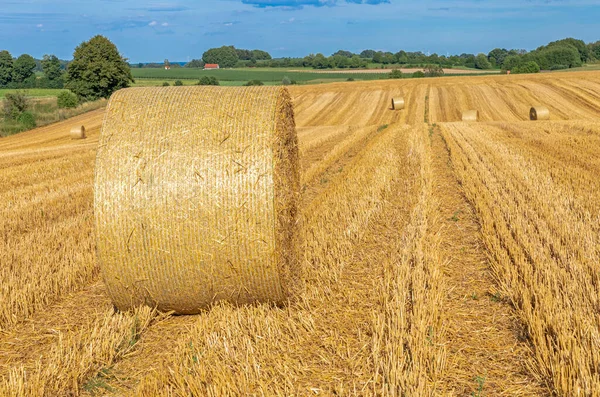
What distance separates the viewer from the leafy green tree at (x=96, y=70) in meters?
48.7

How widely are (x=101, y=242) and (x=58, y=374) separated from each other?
49.1 inches

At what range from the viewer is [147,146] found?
4727 millimetres

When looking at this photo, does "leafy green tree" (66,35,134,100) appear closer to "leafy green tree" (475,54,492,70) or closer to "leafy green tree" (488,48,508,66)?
"leafy green tree" (475,54,492,70)

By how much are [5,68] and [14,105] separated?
237 ft

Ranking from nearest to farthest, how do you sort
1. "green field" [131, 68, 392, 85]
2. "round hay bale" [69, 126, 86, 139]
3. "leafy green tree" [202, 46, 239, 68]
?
"round hay bale" [69, 126, 86, 139] < "green field" [131, 68, 392, 85] < "leafy green tree" [202, 46, 239, 68]

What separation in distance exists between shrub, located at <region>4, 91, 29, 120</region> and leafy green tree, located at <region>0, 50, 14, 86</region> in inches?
2757

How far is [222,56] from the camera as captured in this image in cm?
11888

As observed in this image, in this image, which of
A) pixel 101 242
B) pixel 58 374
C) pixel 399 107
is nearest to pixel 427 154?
pixel 101 242

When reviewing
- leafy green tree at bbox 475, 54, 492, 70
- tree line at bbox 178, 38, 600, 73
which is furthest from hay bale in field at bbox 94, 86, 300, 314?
leafy green tree at bbox 475, 54, 492, 70

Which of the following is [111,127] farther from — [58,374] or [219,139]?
[58,374]

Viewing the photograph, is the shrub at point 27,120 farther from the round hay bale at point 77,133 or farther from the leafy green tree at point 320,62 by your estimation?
the leafy green tree at point 320,62

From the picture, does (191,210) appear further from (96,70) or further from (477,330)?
(96,70)

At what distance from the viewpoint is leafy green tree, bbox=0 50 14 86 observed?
317 feet

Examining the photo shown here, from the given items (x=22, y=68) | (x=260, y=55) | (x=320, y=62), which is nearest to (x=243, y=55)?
(x=260, y=55)
